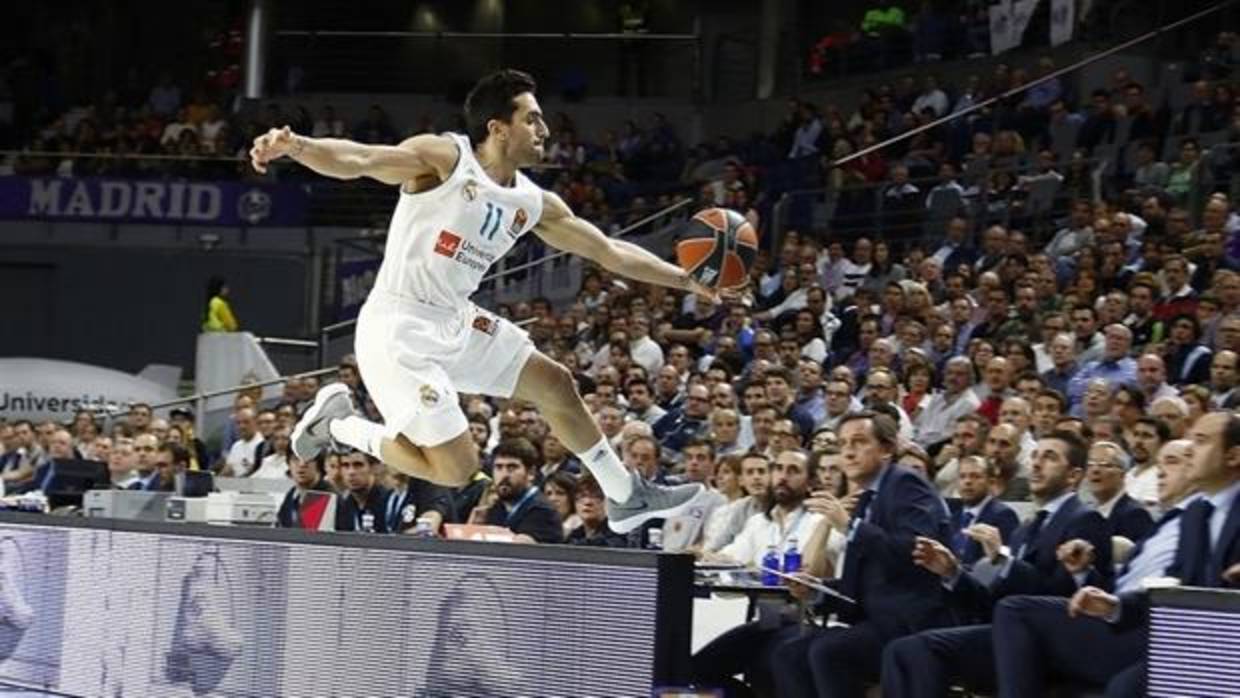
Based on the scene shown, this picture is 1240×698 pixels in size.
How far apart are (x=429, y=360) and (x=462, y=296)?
0.33 metres

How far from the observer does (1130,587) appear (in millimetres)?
8016

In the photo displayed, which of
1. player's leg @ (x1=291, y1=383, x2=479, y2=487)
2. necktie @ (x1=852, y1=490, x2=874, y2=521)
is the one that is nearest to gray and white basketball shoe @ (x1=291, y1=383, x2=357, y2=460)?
player's leg @ (x1=291, y1=383, x2=479, y2=487)

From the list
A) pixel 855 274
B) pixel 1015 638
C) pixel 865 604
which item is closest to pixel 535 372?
pixel 865 604

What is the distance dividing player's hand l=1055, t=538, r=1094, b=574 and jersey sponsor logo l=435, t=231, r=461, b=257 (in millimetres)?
2915

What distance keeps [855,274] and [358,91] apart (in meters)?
15.4

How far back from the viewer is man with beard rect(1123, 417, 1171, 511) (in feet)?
35.6

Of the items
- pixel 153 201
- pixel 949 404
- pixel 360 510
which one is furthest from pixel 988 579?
pixel 153 201

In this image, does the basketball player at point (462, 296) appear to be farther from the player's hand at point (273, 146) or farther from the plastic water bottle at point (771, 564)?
the player's hand at point (273, 146)

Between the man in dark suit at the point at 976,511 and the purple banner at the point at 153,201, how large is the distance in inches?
748

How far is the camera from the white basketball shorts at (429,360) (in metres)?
9.39

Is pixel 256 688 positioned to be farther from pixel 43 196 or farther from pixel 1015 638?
pixel 43 196

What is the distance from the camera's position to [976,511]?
10094 millimetres

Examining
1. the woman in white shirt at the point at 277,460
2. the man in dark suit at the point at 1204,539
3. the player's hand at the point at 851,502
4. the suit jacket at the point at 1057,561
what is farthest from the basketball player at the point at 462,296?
the woman in white shirt at the point at 277,460

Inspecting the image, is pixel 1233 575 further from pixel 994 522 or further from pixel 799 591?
pixel 994 522
